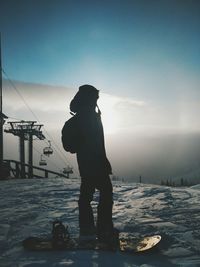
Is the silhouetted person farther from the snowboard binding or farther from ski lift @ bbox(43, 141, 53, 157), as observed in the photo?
ski lift @ bbox(43, 141, 53, 157)

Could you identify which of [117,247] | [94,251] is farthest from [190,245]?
[94,251]

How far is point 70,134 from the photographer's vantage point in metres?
4.32

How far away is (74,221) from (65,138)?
2108 mm

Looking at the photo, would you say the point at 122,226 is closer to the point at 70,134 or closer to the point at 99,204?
the point at 99,204

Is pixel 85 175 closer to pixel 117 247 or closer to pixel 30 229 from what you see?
pixel 117 247

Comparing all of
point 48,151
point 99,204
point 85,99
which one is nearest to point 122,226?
point 99,204

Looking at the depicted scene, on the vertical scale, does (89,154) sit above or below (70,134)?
below

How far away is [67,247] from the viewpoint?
379cm

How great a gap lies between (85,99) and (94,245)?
6.28 ft

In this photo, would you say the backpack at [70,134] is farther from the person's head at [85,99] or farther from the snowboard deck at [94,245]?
the snowboard deck at [94,245]

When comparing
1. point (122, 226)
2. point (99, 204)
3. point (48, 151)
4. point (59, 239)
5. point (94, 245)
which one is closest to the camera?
point (94, 245)

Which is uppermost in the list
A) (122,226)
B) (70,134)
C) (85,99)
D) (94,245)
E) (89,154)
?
(85,99)

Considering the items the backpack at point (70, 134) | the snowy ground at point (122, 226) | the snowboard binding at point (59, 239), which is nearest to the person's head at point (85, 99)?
the backpack at point (70, 134)

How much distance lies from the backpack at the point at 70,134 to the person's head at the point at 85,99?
0.51ft
